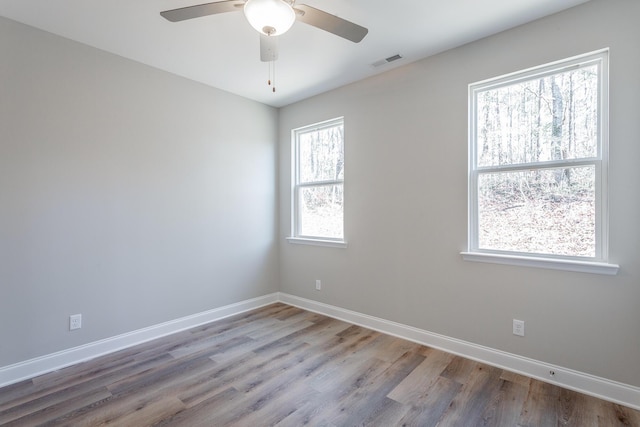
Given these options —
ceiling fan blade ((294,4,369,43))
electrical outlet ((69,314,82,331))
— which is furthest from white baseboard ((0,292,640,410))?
ceiling fan blade ((294,4,369,43))

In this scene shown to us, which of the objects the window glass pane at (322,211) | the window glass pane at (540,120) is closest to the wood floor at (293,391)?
the window glass pane at (322,211)

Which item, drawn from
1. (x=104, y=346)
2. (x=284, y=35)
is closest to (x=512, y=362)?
(x=284, y=35)

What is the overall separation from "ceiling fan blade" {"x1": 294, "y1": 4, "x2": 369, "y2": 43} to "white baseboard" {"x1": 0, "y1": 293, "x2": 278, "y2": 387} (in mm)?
3104

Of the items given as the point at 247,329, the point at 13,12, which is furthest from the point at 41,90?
the point at 247,329

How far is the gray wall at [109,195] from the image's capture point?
239 centimetres

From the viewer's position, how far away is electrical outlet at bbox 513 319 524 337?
242 cm

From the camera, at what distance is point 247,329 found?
3.35m

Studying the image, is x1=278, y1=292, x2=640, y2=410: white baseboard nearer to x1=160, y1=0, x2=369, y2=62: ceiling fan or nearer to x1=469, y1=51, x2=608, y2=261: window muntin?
x1=469, y1=51, x2=608, y2=261: window muntin

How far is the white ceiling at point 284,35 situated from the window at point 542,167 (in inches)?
20.0

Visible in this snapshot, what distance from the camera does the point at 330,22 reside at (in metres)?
1.75

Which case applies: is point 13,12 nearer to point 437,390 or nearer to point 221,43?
point 221,43

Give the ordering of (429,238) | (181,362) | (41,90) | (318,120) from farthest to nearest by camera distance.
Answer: (318,120)
(429,238)
(181,362)
(41,90)

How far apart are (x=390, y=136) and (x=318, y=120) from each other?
108cm

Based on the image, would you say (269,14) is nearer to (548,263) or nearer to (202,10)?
(202,10)
